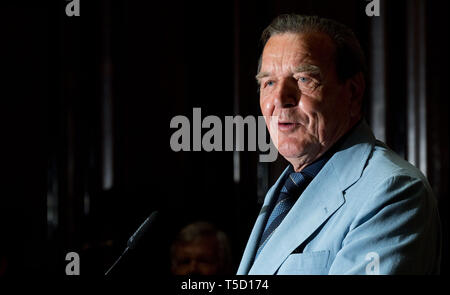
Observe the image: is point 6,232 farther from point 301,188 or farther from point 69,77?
point 301,188

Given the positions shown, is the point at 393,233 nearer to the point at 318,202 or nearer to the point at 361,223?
the point at 361,223

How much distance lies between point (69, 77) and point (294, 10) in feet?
2.83

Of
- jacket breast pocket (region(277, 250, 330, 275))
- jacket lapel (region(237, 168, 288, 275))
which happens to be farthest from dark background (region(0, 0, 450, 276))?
jacket breast pocket (region(277, 250, 330, 275))

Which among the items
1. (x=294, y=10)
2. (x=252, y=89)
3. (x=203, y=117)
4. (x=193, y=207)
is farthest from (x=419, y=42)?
(x=193, y=207)

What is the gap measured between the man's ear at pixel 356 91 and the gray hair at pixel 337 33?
0.01m

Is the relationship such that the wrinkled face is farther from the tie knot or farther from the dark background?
the dark background

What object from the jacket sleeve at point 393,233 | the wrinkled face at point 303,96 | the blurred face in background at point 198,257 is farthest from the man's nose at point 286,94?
the blurred face in background at point 198,257

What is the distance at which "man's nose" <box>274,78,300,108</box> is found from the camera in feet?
3.10

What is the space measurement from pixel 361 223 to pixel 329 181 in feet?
0.47

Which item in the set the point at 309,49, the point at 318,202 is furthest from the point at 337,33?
the point at 318,202

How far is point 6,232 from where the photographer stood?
1.87 m

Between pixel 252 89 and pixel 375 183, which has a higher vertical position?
pixel 252 89

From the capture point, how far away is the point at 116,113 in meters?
1.94

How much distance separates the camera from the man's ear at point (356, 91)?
97 cm
